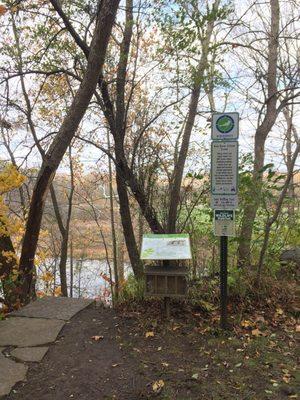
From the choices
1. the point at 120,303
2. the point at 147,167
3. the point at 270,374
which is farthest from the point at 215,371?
the point at 147,167

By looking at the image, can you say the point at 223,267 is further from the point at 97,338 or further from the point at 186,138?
the point at 186,138

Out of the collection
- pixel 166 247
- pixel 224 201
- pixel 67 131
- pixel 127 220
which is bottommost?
pixel 166 247

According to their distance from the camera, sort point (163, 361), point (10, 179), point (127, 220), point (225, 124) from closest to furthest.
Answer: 1. point (163, 361)
2. point (225, 124)
3. point (10, 179)
4. point (127, 220)

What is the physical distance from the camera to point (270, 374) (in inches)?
135

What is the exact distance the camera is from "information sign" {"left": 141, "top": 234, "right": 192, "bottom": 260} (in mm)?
4488

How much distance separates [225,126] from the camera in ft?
13.7

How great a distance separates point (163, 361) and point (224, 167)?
7.00 feet

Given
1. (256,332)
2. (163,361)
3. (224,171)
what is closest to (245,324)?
(256,332)

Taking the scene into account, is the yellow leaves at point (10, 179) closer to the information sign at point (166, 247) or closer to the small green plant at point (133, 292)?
the information sign at point (166, 247)

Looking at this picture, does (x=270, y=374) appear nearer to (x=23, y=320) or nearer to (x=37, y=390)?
(x=37, y=390)

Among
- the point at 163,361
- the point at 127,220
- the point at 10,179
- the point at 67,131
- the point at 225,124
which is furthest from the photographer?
the point at 127,220

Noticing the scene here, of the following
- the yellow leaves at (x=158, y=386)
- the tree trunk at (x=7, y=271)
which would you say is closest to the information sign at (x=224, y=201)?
the yellow leaves at (x=158, y=386)

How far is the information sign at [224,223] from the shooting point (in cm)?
421

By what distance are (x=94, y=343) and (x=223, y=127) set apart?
277 centimetres
